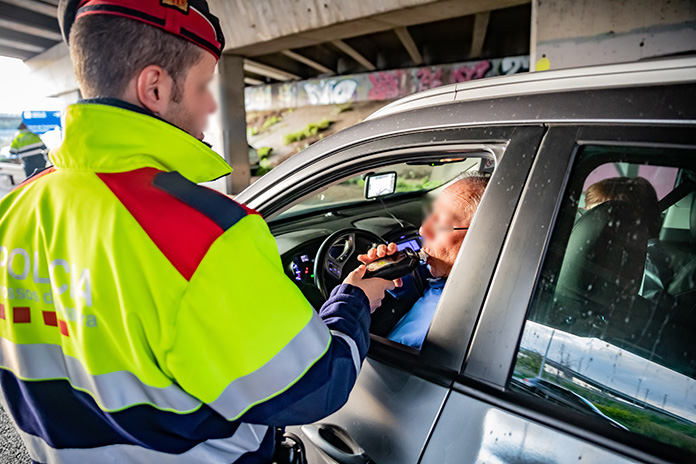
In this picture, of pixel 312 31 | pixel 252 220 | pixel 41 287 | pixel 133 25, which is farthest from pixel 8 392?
pixel 312 31

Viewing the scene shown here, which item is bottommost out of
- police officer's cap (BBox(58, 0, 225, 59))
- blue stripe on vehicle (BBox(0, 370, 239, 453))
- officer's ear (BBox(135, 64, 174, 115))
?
blue stripe on vehicle (BBox(0, 370, 239, 453))

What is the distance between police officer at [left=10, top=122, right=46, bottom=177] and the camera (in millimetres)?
9445

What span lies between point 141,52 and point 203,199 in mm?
361

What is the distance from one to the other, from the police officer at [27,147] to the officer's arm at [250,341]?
1080cm

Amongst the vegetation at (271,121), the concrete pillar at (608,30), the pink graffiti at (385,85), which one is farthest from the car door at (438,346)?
the vegetation at (271,121)

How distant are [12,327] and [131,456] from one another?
0.38 metres

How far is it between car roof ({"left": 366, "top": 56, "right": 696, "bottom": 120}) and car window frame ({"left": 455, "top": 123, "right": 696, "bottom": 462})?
123 mm

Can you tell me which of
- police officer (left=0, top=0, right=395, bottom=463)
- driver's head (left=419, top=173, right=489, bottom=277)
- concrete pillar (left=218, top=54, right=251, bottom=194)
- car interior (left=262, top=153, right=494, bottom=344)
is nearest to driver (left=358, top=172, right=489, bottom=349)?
driver's head (left=419, top=173, right=489, bottom=277)

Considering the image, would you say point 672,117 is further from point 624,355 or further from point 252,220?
point 252,220

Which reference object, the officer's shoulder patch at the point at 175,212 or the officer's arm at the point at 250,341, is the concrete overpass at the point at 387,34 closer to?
the officer's shoulder patch at the point at 175,212

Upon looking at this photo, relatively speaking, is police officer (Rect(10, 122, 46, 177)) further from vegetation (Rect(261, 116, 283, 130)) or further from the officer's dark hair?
vegetation (Rect(261, 116, 283, 130))

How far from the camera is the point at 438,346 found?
3.48 ft

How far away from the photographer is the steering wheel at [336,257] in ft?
6.59

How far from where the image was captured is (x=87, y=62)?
36.4 inches
